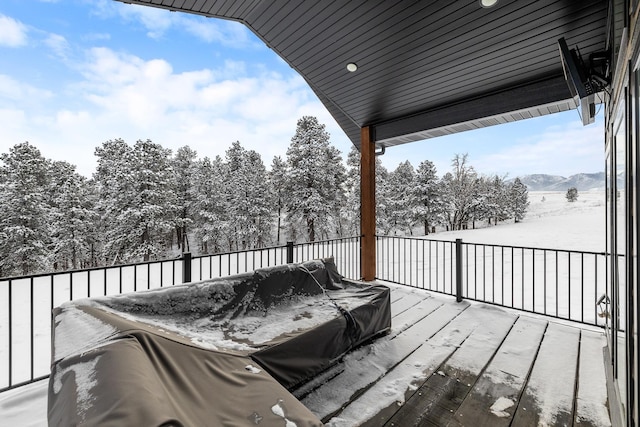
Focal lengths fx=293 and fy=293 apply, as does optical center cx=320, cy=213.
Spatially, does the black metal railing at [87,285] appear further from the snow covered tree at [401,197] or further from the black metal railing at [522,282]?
the snow covered tree at [401,197]

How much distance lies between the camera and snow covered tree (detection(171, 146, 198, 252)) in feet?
56.9

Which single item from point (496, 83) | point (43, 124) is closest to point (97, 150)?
point (43, 124)

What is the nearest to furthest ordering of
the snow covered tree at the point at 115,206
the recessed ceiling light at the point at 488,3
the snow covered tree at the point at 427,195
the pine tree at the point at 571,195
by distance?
the recessed ceiling light at the point at 488,3 < the pine tree at the point at 571,195 < the snow covered tree at the point at 115,206 < the snow covered tree at the point at 427,195

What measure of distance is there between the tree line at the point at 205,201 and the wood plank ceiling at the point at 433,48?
10700 mm

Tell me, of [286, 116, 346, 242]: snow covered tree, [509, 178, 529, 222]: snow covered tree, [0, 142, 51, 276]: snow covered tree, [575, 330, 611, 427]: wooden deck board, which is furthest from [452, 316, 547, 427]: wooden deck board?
[0, 142, 51, 276]: snow covered tree

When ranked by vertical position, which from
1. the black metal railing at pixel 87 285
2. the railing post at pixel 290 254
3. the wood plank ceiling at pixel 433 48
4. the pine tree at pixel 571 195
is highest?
the wood plank ceiling at pixel 433 48

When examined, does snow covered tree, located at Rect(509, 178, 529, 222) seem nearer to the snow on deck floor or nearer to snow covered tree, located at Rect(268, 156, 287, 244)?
snow covered tree, located at Rect(268, 156, 287, 244)

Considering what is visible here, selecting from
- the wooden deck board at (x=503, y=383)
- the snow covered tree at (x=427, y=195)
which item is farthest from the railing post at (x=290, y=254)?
the snow covered tree at (x=427, y=195)

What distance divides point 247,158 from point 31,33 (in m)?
9.75

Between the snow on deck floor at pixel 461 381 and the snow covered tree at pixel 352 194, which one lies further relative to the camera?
the snow covered tree at pixel 352 194

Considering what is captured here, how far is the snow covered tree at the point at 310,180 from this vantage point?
47.9 ft

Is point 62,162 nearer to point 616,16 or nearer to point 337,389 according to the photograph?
point 337,389

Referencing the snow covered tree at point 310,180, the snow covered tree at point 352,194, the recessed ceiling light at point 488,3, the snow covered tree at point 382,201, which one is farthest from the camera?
the snow covered tree at point 382,201

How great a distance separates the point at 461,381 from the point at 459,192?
1518 cm
